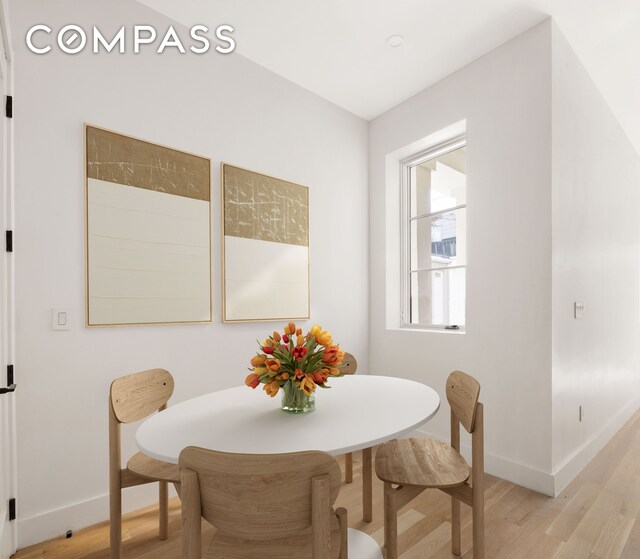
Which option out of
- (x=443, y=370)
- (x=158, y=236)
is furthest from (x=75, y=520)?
(x=443, y=370)

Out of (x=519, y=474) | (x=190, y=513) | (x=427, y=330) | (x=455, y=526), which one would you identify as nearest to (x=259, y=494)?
(x=190, y=513)

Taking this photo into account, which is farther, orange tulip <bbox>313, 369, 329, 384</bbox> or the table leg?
the table leg

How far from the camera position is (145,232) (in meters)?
2.20

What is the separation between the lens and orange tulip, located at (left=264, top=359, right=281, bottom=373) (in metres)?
1.35

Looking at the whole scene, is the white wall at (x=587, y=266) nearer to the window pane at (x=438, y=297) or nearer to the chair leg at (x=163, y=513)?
the window pane at (x=438, y=297)

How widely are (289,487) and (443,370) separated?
223 cm

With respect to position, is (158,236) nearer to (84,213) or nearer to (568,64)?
(84,213)

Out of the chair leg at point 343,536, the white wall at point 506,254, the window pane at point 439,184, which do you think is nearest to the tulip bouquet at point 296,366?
the chair leg at point 343,536

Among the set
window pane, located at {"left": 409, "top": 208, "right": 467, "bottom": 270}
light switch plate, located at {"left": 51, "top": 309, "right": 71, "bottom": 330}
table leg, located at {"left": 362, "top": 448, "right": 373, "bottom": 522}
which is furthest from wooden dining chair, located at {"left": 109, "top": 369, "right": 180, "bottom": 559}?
window pane, located at {"left": 409, "top": 208, "right": 467, "bottom": 270}

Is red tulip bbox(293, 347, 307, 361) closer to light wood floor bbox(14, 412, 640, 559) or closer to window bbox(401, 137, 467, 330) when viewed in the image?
light wood floor bbox(14, 412, 640, 559)

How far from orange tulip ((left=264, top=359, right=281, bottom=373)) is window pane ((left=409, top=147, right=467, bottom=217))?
7.27 feet

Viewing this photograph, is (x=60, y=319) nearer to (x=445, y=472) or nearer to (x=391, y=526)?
(x=391, y=526)

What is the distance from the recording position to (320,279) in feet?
10.2

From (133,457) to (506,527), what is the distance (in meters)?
1.83
